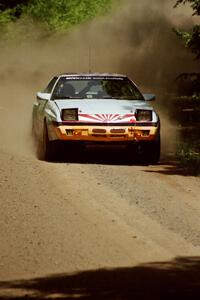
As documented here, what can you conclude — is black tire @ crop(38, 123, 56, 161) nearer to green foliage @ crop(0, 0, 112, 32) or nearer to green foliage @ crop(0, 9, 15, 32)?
green foliage @ crop(0, 9, 15, 32)

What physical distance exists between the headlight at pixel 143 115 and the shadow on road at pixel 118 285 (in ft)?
23.1

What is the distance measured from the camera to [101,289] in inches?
276

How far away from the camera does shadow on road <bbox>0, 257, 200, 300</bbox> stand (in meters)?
6.80

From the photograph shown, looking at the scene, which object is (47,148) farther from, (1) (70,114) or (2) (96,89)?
(2) (96,89)

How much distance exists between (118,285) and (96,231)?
2.25 metres

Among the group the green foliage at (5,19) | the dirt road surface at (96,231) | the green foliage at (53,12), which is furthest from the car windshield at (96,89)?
the green foliage at (53,12)

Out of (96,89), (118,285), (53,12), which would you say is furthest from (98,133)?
(53,12)

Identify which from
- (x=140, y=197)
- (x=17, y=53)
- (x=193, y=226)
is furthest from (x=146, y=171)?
(x=17, y=53)

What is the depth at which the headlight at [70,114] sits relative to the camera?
14680mm

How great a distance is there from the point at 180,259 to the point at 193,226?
5.49ft

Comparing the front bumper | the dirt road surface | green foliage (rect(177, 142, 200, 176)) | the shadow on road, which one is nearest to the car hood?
the front bumper

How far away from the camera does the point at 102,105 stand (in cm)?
1510

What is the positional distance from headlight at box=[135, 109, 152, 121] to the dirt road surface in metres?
0.90

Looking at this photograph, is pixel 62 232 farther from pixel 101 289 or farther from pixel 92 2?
pixel 92 2
